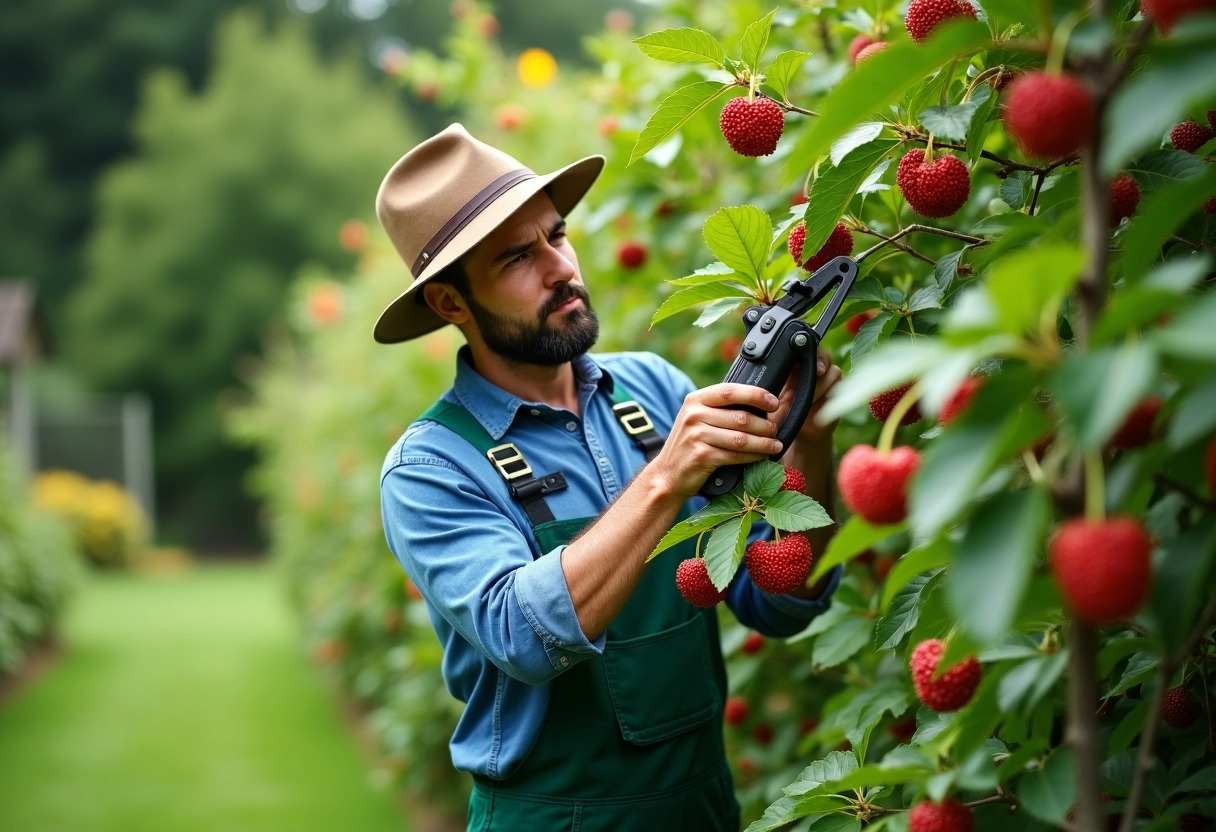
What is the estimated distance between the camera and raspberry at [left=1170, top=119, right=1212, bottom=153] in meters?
1.37

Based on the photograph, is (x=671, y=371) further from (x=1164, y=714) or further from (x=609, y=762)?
(x=1164, y=714)

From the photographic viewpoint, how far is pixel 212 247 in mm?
21031

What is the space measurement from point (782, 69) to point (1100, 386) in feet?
3.21

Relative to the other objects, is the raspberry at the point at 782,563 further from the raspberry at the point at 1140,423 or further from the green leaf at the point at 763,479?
the raspberry at the point at 1140,423

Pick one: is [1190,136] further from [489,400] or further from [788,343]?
[489,400]

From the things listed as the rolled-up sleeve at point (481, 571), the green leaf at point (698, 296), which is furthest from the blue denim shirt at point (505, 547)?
the green leaf at point (698, 296)

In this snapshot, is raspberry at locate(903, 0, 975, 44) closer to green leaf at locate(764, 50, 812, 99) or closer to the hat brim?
green leaf at locate(764, 50, 812, 99)

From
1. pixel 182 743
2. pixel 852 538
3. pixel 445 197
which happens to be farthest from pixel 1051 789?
pixel 182 743

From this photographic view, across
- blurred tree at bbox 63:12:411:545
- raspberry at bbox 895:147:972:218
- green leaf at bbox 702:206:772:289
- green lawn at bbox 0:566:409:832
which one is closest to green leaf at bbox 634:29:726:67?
green leaf at bbox 702:206:772:289

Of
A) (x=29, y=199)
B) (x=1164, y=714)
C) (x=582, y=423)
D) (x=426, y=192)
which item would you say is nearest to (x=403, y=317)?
(x=426, y=192)

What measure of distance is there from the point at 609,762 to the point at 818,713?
82cm

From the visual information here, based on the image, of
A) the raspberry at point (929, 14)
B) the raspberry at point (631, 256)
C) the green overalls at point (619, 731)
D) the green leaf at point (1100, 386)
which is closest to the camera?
the green leaf at point (1100, 386)

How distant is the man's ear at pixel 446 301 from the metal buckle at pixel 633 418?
0.35 m

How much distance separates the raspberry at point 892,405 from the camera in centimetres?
136
